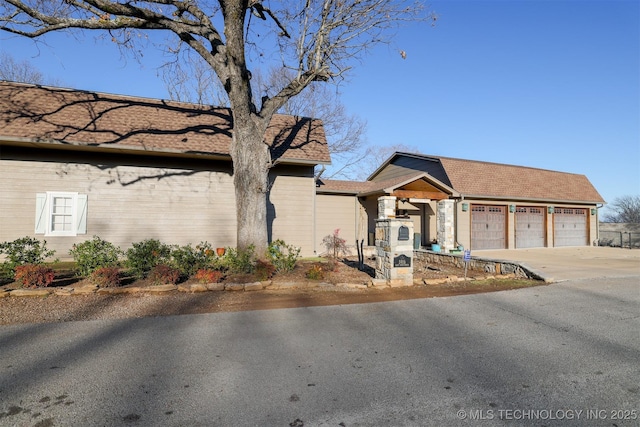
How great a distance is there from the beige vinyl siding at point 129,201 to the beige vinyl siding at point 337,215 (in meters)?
4.24

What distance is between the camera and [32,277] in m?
6.27

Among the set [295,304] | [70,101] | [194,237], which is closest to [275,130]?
[194,237]

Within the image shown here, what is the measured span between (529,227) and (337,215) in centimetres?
1071

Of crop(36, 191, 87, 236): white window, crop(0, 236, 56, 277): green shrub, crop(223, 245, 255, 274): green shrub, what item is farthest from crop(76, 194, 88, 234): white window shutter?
crop(223, 245, 255, 274): green shrub

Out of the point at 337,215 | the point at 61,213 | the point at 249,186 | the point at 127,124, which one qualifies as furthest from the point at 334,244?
the point at 61,213

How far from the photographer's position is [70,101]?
11648 millimetres

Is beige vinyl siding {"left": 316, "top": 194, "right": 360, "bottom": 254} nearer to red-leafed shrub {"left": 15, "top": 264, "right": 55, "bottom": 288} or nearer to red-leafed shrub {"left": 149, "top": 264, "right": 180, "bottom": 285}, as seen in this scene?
red-leafed shrub {"left": 149, "top": 264, "right": 180, "bottom": 285}

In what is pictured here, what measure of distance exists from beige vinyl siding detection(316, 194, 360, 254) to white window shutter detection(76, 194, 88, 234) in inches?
327

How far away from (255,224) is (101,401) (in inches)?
252

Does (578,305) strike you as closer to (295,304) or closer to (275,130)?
(295,304)

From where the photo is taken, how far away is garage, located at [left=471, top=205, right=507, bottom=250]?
1684 centimetres

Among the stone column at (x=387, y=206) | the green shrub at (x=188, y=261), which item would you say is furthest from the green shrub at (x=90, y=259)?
the stone column at (x=387, y=206)

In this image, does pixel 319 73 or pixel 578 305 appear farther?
pixel 319 73

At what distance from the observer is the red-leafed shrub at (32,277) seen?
6.27 m
